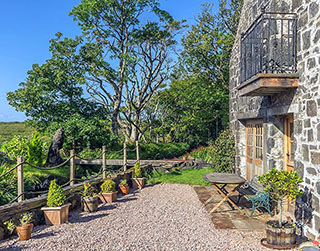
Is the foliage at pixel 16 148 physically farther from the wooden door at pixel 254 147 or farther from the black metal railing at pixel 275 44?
the black metal railing at pixel 275 44

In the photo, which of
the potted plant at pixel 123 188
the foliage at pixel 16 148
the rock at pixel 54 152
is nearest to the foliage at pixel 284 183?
the potted plant at pixel 123 188

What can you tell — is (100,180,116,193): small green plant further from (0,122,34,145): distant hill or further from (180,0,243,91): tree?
(0,122,34,145): distant hill

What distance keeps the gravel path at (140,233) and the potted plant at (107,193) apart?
38 cm

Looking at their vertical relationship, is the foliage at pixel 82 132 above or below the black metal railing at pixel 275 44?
below

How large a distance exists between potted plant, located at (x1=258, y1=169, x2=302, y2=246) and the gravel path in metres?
0.31

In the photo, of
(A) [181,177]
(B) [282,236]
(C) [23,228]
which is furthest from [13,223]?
(A) [181,177]

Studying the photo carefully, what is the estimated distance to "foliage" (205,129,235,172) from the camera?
9.91m

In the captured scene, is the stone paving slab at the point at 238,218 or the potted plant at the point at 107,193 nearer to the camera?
the stone paving slab at the point at 238,218

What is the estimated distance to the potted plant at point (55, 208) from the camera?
547 cm

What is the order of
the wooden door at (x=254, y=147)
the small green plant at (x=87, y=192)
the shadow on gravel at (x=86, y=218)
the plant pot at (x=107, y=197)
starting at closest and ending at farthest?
the shadow on gravel at (x=86, y=218), the small green plant at (x=87, y=192), the plant pot at (x=107, y=197), the wooden door at (x=254, y=147)

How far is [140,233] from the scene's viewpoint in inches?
199

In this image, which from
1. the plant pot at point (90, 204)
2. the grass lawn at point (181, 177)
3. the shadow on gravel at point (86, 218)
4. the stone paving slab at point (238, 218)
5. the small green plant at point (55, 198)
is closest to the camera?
the stone paving slab at point (238, 218)

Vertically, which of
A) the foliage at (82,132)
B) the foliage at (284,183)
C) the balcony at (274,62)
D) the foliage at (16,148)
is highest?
the balcony at (274,62)

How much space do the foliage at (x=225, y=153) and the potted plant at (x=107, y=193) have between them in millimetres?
4344
